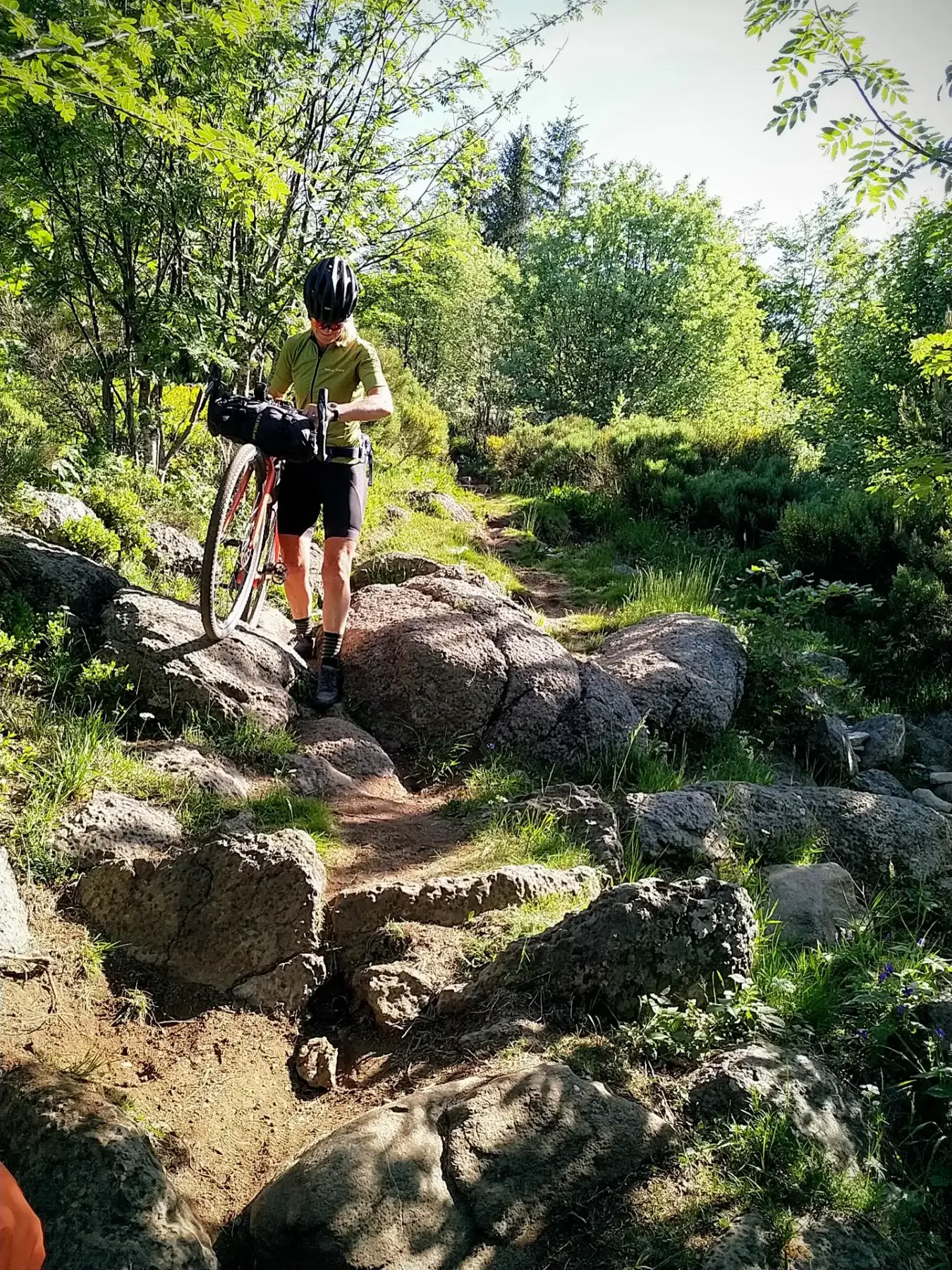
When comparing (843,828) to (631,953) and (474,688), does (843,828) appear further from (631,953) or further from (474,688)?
(631,953)

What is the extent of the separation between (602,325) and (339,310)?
20.6m

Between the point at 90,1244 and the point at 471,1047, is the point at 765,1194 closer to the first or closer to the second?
the point at 471,1047

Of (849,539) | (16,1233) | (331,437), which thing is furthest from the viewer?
(849,539)

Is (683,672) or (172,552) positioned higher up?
(172,552)

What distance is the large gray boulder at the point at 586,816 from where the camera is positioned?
388cm

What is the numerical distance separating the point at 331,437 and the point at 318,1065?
3.00m

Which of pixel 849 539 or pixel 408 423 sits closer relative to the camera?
pixel 849 539

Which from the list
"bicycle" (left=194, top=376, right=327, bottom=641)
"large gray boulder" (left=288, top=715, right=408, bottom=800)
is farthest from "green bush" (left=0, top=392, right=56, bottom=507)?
"large gray boulder" (left=288, top=715, right=408, bottom=800)

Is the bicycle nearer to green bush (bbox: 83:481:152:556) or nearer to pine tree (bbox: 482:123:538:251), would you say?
green bush (bbox: 83:481:152:556)

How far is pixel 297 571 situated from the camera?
Result: 4879 mm

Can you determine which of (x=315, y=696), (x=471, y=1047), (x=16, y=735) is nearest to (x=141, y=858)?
(x=16, y=735)

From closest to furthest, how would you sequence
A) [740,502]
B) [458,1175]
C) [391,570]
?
1. [458,1175]
2. [391,570]
3. [740,502]

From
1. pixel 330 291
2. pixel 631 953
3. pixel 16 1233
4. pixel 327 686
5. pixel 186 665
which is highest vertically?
pixel 330 291

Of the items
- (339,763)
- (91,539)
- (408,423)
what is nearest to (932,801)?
(339,763)
